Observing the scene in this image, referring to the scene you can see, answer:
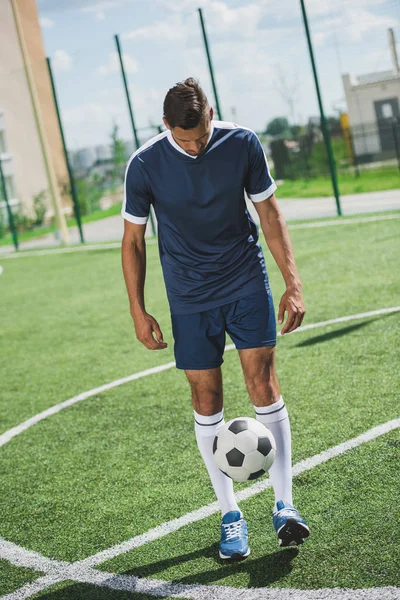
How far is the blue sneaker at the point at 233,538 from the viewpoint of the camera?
11.0 feet

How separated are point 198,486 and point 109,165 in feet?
85.3

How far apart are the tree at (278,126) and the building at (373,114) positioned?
4.86 feet

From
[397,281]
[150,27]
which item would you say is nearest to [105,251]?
[150,27]

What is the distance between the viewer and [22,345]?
8.91 m

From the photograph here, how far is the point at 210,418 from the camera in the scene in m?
3.66

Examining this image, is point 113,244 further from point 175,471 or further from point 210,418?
point 210,418

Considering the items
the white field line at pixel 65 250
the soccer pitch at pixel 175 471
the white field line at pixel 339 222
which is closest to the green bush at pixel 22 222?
the white field line at pixel 65 250

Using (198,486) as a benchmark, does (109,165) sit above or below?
above

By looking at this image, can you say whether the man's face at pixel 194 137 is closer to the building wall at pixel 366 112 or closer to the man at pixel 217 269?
the man at pixel 217 269

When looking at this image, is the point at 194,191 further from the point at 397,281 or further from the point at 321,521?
the point at 397,281

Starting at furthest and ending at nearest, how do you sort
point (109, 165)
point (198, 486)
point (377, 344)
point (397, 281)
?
point (109, 165)
point (397, 281)
point (377, 344)
point (198, 486)

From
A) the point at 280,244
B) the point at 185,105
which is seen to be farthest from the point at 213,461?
the point at 185,105

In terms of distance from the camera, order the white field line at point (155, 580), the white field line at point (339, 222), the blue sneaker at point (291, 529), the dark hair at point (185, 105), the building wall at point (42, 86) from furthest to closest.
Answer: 1. the building wall at point (42, 86)
2. the white field line at point (339, 222)
3. the blue sneaker at point (291, 529)
4. the dark hair at point (185, 105)
5. the white field line at point (155, 580)

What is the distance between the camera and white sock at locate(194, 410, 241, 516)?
362cm
